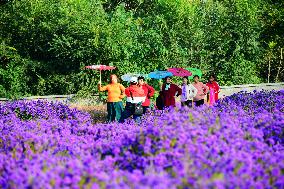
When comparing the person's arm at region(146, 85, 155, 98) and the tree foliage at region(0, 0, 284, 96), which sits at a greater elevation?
the tree foliage at region(0, 0, 284, 96)

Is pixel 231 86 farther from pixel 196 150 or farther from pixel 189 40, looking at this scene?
pixel 196 150

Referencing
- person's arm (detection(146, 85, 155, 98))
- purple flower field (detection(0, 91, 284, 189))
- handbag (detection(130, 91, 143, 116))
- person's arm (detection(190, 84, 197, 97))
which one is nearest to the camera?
purple flower field (detection(0, 91, 284, 189))

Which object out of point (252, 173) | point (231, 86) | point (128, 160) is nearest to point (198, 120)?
point (128, 160)

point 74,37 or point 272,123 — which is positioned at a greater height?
point 74,37

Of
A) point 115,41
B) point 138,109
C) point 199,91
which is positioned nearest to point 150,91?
point 138,109

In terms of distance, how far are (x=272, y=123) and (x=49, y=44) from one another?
689 inches

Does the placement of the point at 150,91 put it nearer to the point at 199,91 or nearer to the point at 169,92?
the point at 169,92

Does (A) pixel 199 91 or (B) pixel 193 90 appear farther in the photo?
(A) pixel 199 91

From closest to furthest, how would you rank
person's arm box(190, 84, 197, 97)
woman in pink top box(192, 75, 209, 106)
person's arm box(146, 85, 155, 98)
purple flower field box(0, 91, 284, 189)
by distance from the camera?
purple flower field box(0, 91, 284, 189) < person's arm box(146, 85, 155, 98) < person's arm box(190, 84, 197, 97) < woman in pink top box(192, 75, 209, 106)

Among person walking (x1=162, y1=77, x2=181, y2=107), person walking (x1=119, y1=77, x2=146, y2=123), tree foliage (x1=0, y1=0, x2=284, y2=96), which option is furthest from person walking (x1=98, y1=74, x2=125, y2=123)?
tree foliage (x1=0, y1=0, x2=284, y2=96)

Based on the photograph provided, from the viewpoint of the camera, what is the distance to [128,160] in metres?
5.41

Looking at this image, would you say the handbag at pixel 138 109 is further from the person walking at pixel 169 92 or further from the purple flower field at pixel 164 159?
the purple flower field at pixel 164 159

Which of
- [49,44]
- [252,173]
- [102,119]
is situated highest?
[49,44]

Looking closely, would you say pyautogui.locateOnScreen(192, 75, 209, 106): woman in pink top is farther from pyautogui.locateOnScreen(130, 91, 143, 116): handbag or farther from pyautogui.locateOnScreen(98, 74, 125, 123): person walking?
pyautogui.locateOnScreen(98, 74, 125, 123): person walking
